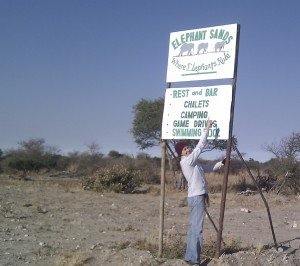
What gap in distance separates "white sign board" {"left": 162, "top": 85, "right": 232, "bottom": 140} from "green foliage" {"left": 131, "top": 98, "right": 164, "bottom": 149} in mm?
A: 30245

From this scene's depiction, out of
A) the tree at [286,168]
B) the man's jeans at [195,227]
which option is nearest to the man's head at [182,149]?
the man's jeans at [195,227]

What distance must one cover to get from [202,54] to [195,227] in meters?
2.60

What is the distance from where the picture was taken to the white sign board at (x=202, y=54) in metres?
7.76

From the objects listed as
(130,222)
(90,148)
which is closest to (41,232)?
(130,222)

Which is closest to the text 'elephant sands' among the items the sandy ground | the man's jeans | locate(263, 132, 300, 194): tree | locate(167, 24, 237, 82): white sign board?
locate(167, 24, 237, 82): white sign board

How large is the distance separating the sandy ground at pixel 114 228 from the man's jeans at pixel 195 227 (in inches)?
13.7

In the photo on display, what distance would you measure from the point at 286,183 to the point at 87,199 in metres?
9.67

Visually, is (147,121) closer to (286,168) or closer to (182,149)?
(286,168)

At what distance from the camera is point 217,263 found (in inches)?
291

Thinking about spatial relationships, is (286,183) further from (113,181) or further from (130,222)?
(130,222)

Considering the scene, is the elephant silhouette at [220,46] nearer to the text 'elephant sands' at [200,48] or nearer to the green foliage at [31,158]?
the text 'elephant sands' at [200,48]

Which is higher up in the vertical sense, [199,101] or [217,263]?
[199,101]

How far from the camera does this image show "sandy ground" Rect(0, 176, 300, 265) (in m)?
7.96

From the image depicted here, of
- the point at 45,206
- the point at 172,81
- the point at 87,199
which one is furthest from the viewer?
the point at 87,199
